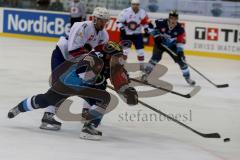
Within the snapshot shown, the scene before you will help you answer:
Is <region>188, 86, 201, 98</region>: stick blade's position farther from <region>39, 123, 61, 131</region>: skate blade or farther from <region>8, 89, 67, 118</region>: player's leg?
<region>8, 89, 67, 118</region>: player's leg

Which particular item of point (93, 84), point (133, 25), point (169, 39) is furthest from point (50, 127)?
point (133, 25)

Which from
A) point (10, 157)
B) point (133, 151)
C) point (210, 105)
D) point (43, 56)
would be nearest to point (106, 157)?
point (133, 151)

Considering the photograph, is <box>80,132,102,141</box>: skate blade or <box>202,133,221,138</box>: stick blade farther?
<box>202,133,221,138</box>: stick blade

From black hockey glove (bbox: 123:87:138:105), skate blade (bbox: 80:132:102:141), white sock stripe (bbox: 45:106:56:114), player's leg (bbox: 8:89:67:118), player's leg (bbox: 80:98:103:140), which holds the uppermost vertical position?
black hockey glove (bbox: 123:87:138:105)

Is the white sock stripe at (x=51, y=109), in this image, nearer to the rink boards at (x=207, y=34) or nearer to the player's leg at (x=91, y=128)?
the player's leg at (x=91, y=128)

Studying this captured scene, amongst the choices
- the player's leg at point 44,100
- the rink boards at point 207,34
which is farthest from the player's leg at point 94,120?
the rink boards at point 207,34

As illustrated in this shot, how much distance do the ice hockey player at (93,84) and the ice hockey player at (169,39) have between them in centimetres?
354

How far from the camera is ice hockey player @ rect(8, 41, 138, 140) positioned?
17.1 feet

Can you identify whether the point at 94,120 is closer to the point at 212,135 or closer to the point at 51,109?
the point at 51,109

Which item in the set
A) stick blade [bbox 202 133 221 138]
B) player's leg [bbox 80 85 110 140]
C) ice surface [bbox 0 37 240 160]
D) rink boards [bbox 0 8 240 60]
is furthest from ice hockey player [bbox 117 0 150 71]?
player's leg [bbox 80 85 110 140]

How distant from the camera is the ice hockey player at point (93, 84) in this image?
5.20m

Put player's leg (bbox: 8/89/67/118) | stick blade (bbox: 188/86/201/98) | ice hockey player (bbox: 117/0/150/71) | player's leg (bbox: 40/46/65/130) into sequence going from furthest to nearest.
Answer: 1. ice hockey player (bbox: 117/0/150/71)
2. stick blade (bbox: 188/86/201/98)
3. player's leg (bbox: 40/46/65/130)
4. player's leg (bbox: 8/89/67/118)

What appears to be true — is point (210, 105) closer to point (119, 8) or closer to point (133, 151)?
point (133, 151)

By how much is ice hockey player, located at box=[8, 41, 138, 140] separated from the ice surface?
A: 207 millimetres
